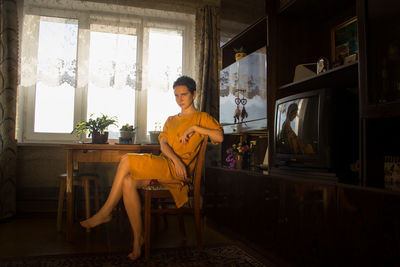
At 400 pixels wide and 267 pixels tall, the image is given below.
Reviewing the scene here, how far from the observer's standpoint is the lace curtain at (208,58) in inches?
145

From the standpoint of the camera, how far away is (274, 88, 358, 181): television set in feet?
5.30

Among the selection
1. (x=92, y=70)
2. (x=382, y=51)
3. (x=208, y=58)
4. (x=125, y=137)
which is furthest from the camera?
(x=208, y=58)

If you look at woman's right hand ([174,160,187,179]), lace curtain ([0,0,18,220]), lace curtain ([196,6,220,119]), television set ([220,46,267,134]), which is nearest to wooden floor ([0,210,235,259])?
lace curtain ([0,0,18,220])

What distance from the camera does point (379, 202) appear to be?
1.21m

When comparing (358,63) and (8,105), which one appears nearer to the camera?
(358,63)

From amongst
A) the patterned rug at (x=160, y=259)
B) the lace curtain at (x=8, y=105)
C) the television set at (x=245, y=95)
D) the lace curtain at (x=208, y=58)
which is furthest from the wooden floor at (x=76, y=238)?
the lace curtain at (x=208, y=58)

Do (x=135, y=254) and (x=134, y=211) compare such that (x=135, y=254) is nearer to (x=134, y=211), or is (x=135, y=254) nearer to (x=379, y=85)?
(x=134, y=211)

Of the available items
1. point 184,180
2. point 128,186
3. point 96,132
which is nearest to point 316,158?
point 184,180

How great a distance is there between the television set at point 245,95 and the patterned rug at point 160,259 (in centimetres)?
91

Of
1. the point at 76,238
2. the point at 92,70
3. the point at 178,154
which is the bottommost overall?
the point at 76,238

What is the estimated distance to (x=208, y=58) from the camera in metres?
3.73

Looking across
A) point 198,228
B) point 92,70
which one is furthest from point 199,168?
point 92,70

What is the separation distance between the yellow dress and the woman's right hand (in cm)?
4

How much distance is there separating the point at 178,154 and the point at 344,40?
137cm
